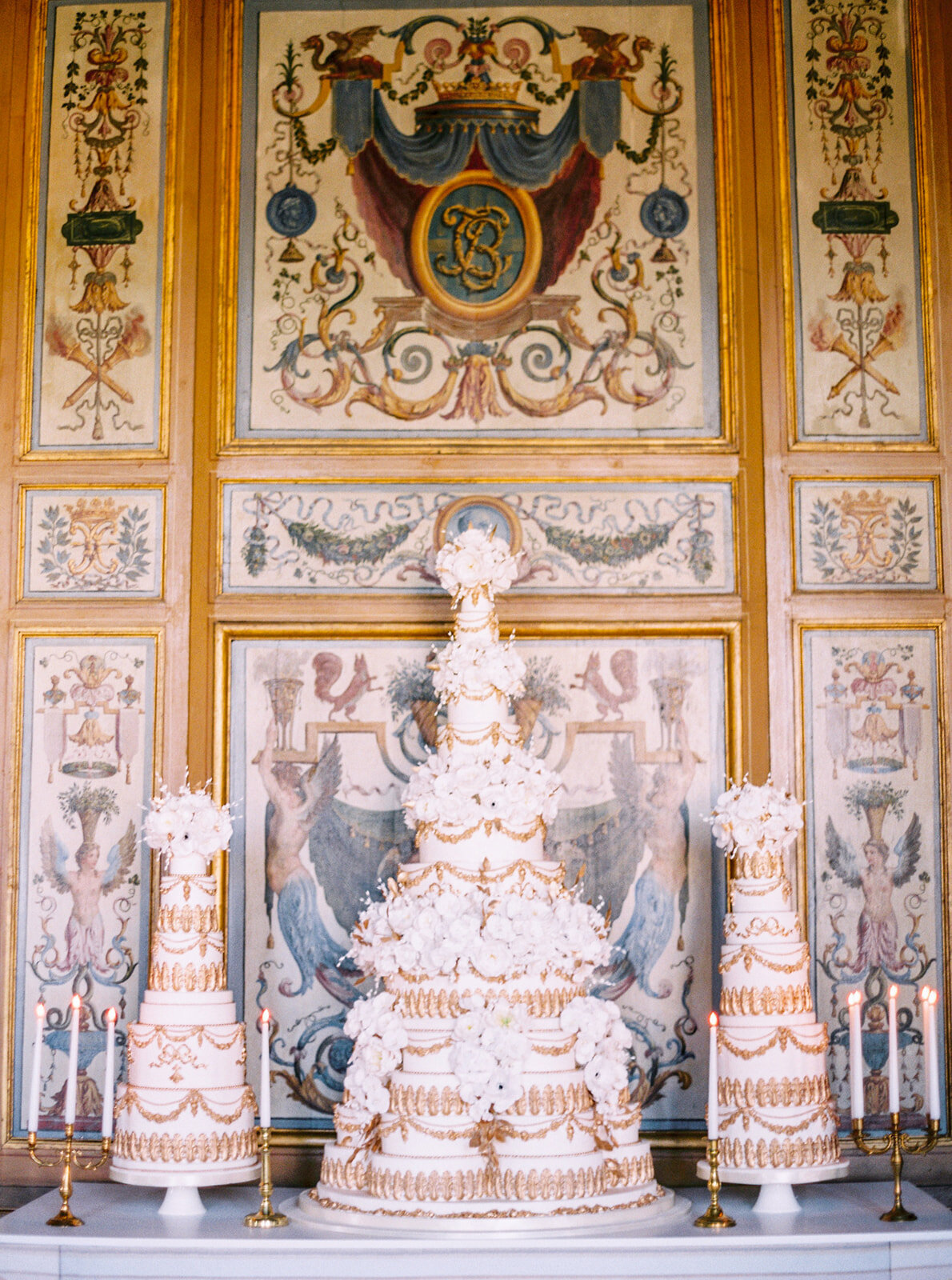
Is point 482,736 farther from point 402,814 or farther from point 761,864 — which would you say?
point 761,864

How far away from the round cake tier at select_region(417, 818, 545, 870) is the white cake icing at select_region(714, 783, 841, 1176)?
0.72 metres

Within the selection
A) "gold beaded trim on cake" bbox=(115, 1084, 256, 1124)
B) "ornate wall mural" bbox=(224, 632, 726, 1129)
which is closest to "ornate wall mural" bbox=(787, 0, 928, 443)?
"ornate wall mural" bbox=(224, 632, 726, 1129)

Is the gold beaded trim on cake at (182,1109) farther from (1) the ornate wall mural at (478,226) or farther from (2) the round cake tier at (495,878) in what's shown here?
(1) the ornate wall mural at (478,226)

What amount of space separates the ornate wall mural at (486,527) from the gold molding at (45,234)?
0.57 m

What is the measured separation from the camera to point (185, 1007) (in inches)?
192


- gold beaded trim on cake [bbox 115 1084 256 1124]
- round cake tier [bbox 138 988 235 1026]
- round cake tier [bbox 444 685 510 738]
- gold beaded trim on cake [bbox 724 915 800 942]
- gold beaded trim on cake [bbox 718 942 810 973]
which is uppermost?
round cake tier [bbox 444 685 510 738]

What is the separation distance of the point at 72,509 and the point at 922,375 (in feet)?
11.4

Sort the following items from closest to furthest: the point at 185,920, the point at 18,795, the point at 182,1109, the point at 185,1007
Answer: the point at 182,1109, the point at 185,1007, the point at 185,920, the point at 18,795

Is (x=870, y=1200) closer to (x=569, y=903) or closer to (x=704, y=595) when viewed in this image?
(x=569, y=903)

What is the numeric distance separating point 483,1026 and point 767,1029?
958 mm

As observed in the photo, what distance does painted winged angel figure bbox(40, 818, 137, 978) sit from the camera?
18.8 ft

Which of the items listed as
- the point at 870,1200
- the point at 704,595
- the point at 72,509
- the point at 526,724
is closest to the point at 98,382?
the point at 72,509

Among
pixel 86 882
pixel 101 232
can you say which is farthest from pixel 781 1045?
pixel 101 232

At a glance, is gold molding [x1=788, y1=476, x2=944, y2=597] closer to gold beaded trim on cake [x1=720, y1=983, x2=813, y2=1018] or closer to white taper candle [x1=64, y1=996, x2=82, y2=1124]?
gold beaded trim on cake [x1=720, y1=983, x2=813, y2=1018]
